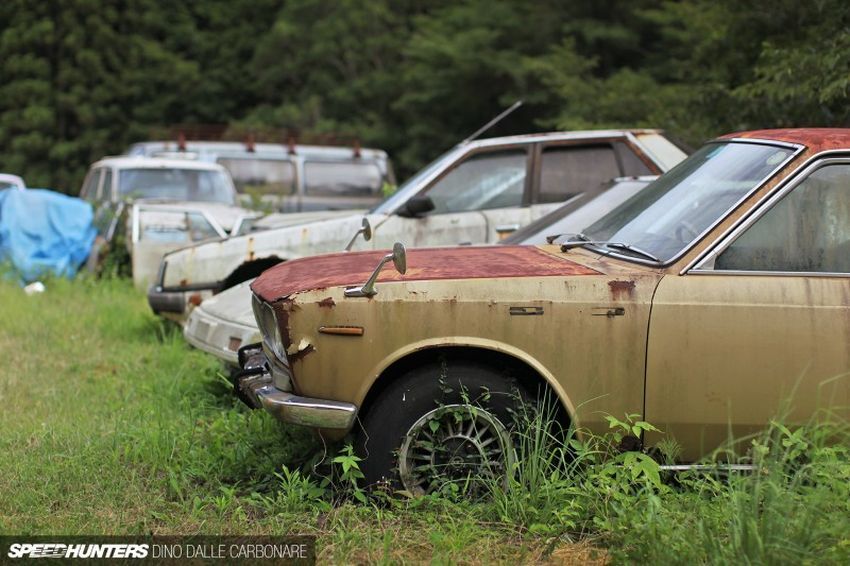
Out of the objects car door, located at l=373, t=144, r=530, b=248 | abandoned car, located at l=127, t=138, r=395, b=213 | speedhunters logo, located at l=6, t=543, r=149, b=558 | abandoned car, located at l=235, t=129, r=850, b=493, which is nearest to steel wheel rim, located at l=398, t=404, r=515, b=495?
abandoned car, located at l=235, t=129, r=850, b=493

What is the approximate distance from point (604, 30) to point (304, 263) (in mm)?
18223

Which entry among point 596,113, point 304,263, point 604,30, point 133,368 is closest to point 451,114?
point 604,30

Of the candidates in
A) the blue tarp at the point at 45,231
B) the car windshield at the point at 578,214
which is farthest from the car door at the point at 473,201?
the blue tarp at the point at 45,231

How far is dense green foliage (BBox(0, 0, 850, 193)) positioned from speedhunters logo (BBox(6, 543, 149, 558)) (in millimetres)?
10707

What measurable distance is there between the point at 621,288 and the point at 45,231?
400 inches

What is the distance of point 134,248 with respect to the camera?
35.2 ft

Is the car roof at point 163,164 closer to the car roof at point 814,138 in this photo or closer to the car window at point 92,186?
the car window at point 92,186

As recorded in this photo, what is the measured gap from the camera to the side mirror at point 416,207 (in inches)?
303

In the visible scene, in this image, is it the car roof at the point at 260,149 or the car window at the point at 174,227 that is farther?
the car roof at the point at 260,149

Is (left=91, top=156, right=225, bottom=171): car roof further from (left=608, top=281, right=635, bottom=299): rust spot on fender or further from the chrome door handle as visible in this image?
(left=608, top=281, right=635, bottom=299): rust spot on fender

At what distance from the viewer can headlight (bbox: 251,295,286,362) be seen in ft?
14.0

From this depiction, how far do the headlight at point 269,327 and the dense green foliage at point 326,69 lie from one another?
9.62m

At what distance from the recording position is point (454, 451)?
4176 mm

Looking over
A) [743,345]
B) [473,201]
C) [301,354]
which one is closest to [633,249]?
[743,345]
